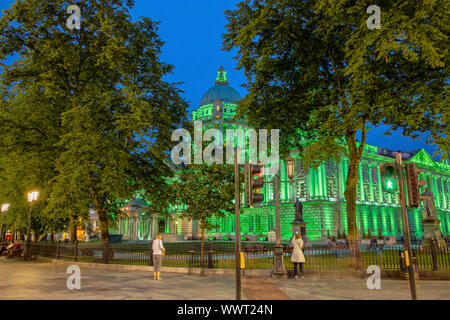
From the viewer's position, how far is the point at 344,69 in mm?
16234

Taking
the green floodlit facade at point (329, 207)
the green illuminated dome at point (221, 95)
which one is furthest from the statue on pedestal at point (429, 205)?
the green illuminated dome at point (221, 95)

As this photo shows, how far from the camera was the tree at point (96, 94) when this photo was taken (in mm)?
20031

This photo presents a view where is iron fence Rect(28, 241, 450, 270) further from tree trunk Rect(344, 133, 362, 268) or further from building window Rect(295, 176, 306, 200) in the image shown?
building window Rect(295, 176, 306, 200)

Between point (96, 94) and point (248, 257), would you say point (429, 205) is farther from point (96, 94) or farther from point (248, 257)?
point (96, 94)

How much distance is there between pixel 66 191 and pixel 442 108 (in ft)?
62.9

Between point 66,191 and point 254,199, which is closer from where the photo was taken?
point 254,199

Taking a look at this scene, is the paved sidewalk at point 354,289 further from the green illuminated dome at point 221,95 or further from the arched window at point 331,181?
the green illuminated dome at point 221,95

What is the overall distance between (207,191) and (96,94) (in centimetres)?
922

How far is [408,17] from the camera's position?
1449cm
